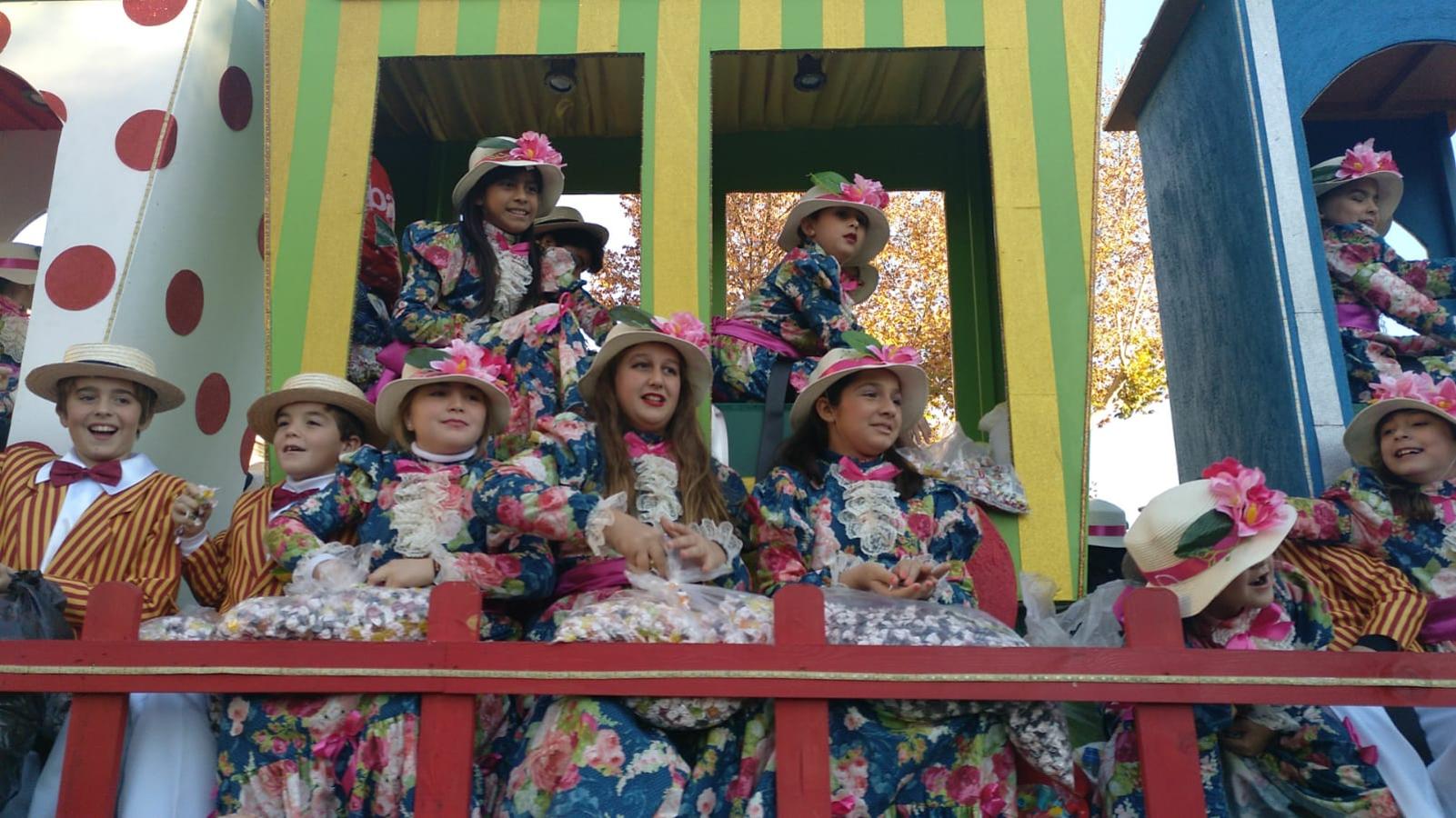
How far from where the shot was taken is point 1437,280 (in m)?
5.43

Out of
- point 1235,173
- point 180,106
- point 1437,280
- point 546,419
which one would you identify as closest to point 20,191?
point 180,106

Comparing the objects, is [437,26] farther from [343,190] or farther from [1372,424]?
[1372,424]

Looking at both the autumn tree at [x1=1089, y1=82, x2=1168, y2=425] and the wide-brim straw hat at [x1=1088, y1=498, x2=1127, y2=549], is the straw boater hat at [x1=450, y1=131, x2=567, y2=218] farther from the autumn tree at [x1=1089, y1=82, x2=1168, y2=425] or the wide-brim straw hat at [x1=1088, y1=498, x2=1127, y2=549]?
the autumn tree at [x1=1089, y1=82, x2=1168, y2=425]

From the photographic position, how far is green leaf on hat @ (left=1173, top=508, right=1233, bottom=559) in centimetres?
334

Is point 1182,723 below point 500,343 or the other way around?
below

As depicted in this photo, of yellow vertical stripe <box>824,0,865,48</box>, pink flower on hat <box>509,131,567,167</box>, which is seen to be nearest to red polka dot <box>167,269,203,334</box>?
pink flower on hat <box>509,131,567,167</box>

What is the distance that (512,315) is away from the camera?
16.1 ft

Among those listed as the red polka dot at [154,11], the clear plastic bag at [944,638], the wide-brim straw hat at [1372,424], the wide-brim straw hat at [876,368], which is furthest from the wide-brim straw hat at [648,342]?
the red polka dot at [154,11]

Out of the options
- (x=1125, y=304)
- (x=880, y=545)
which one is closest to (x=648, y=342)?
(x=880, y=545)

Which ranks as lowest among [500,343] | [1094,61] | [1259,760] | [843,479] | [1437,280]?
[1259,760]

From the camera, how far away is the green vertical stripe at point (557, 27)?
16.2 feet

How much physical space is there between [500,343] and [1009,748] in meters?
2.47

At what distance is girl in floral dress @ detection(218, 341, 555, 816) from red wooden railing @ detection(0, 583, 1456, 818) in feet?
0.47

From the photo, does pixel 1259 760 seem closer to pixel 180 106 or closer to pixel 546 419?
pixel 546 419
